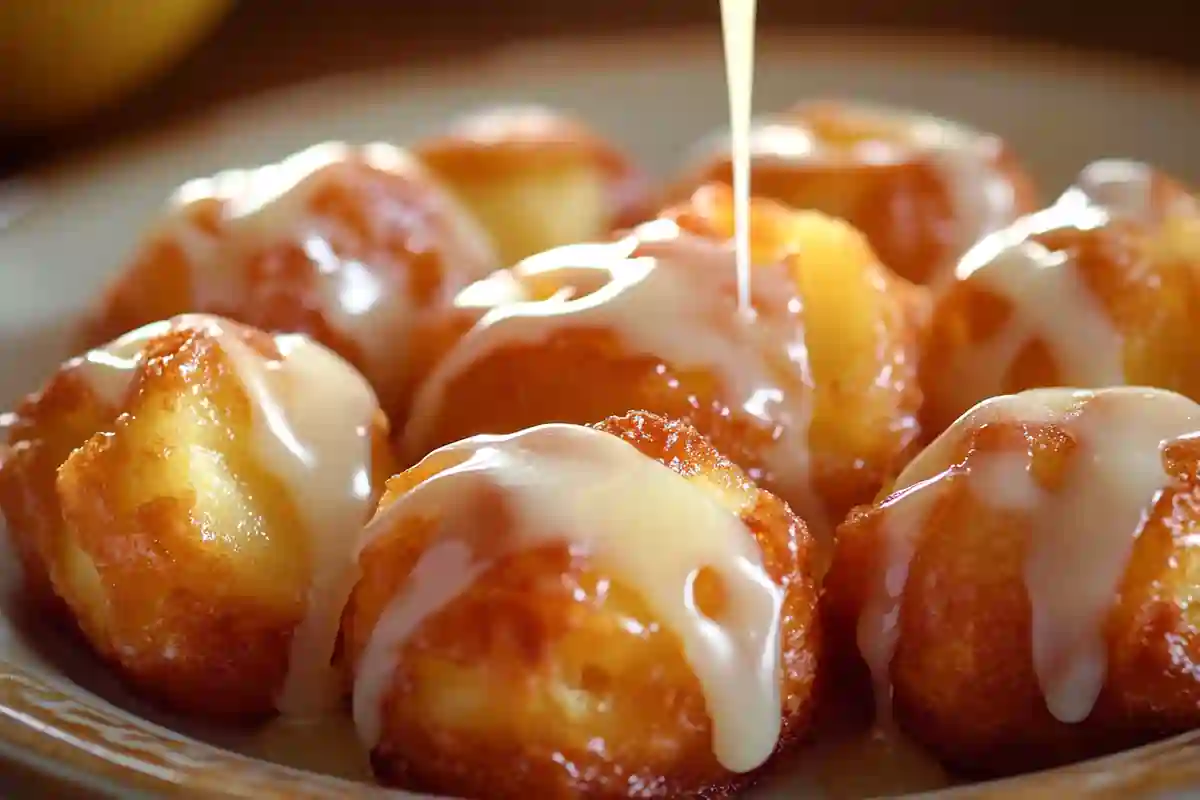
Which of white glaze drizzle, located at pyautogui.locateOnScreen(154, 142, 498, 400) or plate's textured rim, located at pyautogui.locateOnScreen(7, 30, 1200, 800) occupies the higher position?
white glaze drizzle, located at pyautogui.locateOnScreen(154, 142, 498, 400)

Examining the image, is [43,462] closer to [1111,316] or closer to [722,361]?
[722,361]

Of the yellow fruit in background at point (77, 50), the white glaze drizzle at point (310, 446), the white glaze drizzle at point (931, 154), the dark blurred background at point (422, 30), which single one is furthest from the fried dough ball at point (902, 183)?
the yellow fruit in background at point (77, 50)

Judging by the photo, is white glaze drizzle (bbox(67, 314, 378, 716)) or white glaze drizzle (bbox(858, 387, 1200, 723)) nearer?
white glaze drizzle (bbox(858, 387, 1200, 723))

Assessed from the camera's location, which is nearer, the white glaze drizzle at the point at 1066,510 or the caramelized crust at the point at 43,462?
the white glaze drizzle at the point at 1066,510

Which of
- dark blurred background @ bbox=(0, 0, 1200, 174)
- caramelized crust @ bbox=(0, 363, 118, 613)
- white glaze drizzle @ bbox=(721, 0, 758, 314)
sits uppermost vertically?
white glaze drizzle @ bbox=(721, 0, 758, 314)

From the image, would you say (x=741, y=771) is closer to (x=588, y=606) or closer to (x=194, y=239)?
(x=588, y=606)

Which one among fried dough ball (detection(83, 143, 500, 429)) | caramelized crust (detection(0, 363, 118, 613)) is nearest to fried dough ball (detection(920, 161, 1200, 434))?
fried dough ball (detection(83, 143, 500, 429))

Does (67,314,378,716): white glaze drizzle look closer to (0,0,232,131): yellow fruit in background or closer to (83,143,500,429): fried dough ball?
(83,143,500,429): fried dough ball

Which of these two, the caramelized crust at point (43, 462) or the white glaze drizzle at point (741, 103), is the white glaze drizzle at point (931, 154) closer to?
the white glaze drizzle at point (741, 103)
